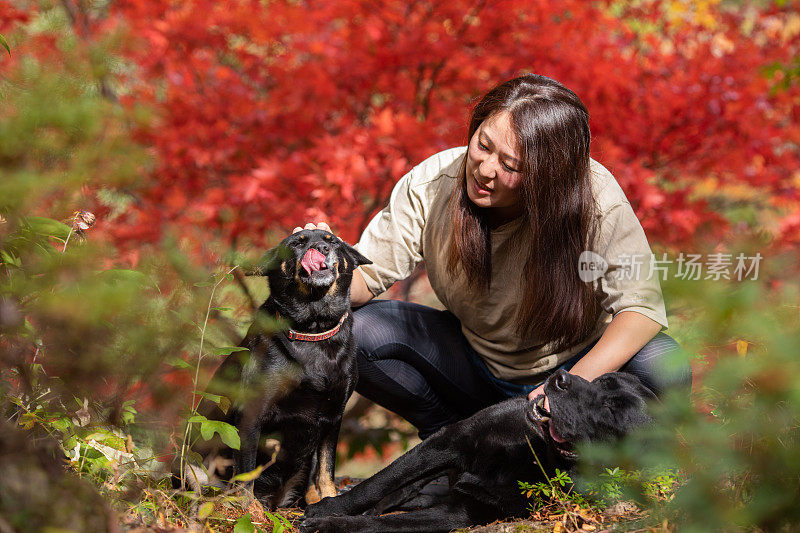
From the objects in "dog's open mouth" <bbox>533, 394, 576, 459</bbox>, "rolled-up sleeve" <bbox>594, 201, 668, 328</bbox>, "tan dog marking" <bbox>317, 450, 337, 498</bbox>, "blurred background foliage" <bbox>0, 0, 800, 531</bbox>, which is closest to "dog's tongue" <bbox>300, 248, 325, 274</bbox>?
"blurred background foliage" <bbox>0, 0, 800, 531</bbox>

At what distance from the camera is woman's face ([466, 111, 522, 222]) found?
7.91 feet

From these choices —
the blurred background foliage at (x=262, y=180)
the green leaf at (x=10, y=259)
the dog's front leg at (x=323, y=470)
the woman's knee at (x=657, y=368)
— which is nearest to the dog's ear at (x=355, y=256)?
the blurred background foliage at (x=262, y=180)

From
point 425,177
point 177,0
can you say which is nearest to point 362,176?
point 425,177

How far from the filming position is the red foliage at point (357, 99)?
359 cm

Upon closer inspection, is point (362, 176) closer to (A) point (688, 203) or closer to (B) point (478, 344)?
(B) point (478, 344)

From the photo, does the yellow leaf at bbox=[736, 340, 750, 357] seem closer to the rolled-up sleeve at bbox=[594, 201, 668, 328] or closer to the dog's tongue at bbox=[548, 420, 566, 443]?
the dog's tongue at bbox=[548, 420, 566, 443]

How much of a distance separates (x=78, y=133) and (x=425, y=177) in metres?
1.69

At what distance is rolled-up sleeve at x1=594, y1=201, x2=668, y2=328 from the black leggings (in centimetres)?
58

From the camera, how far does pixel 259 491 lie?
2.59m

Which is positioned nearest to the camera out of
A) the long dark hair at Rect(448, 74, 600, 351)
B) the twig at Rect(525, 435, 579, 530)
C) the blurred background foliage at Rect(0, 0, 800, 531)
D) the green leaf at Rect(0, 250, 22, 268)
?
the blurred background foliage at Rect(0, 0, 800, 531)

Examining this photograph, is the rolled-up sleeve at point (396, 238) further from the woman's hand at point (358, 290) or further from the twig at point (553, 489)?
the twig at point (553, 489)

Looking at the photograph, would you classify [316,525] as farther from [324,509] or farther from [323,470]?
[323,470]

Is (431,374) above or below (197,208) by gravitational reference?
below

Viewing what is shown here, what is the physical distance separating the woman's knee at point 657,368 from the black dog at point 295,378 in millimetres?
1109
